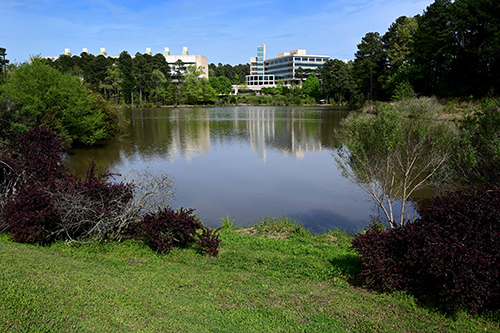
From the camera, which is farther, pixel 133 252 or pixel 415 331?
pixel 133 252

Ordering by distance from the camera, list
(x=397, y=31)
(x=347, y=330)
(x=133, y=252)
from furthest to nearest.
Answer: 1. (x=397, y=31)
2. (x=133, y=252)
3. (x=347, y=330)

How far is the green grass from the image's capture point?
16.4ft

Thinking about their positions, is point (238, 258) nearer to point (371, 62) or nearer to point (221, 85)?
Answer: point (371, 62)

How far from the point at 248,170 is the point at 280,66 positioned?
130m

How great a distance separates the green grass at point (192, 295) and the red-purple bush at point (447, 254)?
0.33 m

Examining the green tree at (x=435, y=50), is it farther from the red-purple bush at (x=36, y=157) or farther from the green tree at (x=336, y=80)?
the red-purple bush at (x=36, y=157)

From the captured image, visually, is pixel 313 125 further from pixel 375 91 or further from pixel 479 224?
pixel 479 224

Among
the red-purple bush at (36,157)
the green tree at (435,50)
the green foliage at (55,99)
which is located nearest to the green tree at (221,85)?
the green tree at (435,50)

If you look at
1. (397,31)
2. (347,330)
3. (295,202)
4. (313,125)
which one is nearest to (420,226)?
(347,330)

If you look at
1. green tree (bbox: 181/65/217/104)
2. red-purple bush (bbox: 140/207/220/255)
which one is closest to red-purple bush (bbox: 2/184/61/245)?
red-purple bush (bbox: 140/207/220/255)

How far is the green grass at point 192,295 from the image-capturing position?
5.00 m

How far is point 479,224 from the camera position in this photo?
6535 millimetres

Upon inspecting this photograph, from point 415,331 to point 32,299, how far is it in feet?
18.0

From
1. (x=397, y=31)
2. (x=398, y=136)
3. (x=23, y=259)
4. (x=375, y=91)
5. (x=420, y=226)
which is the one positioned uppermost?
(x=397, y=31)
